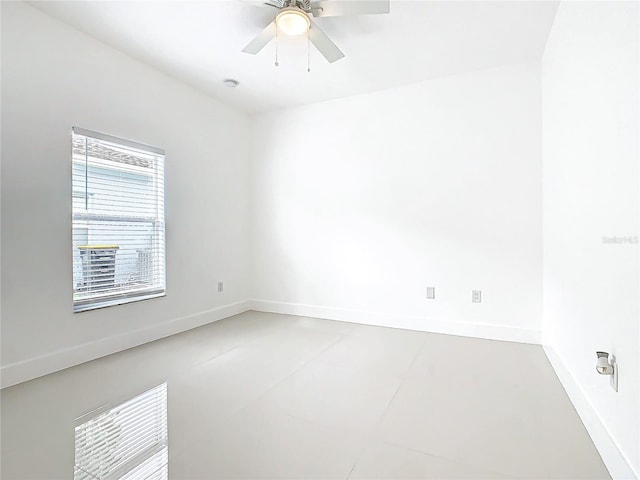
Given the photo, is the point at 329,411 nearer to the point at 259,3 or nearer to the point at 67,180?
the point at 67,180

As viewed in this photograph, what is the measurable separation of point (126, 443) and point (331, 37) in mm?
2990

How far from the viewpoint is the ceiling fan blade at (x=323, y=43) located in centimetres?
227

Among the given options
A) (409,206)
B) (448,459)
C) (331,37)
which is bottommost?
(448,459)

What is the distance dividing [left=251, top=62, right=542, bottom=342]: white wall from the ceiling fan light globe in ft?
5.22


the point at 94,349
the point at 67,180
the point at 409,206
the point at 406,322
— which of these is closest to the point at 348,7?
the point at 409,206

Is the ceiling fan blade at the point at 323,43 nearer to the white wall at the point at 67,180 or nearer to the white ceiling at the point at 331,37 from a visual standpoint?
the white ceiling at the point at 331,37

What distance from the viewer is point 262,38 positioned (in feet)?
7.82

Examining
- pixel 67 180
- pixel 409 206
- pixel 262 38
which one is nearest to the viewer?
pixel 262 38

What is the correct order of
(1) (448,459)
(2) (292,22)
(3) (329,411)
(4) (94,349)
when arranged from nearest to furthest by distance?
(1) (448,459)
(3) (329,411)
(2) (292,22)
(4) (94,349)

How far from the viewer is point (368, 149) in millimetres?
3688

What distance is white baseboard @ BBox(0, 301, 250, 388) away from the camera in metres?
2.22

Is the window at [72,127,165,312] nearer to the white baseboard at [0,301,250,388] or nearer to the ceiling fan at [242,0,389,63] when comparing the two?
the white baseboard at [0,301,250,388]

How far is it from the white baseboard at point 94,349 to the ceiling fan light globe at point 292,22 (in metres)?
2.76

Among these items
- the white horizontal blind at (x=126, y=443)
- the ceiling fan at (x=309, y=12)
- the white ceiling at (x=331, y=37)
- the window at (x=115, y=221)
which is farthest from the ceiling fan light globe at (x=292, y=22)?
the white horizontal blind at (x=126, y=443)
